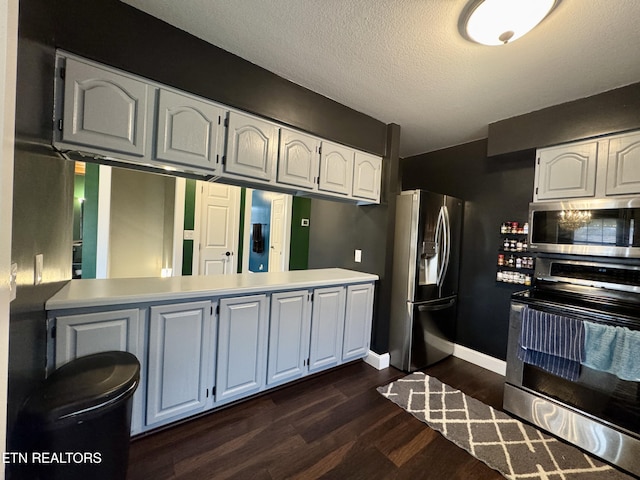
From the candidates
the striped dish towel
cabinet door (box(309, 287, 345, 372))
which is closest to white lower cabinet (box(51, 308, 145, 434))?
cabinet door (box(309, 287, 345, 372))

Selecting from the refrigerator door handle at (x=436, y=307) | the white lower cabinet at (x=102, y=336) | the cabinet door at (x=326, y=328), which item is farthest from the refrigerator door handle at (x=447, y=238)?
the white lower cabinet at (x=102, y=336)

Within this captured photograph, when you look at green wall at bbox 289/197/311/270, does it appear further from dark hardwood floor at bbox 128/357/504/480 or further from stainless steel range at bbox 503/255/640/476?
stainless steel range at bbox 503/255/640/476

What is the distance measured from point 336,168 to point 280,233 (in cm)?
274

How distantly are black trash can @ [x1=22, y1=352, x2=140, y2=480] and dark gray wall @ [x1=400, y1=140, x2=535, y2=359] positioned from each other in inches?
121

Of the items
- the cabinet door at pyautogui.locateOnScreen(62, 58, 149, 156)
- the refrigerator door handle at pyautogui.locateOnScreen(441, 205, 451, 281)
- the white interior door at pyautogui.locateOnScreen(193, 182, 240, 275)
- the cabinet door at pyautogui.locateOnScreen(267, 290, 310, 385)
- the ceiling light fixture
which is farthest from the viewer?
the white interior door at pyautogui.locateOnScreen(193, 182, 240, 275)

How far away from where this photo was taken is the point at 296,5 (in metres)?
1.41

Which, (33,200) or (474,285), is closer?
(33,200)

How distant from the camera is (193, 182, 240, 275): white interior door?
13.1 feet

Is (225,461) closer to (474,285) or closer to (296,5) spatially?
(296,5)

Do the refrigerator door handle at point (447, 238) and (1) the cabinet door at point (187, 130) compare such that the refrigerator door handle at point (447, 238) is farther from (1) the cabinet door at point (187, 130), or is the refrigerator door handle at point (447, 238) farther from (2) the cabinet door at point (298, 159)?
(1) the cabinet door at point (187, 130)

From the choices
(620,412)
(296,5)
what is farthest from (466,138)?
(620,412)

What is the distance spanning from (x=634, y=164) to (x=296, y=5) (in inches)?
98.3

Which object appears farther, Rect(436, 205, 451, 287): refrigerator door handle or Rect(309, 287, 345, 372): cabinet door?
Rect(436, 205, 451, 287): refrigerator door handle

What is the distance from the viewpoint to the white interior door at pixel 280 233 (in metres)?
4.71
